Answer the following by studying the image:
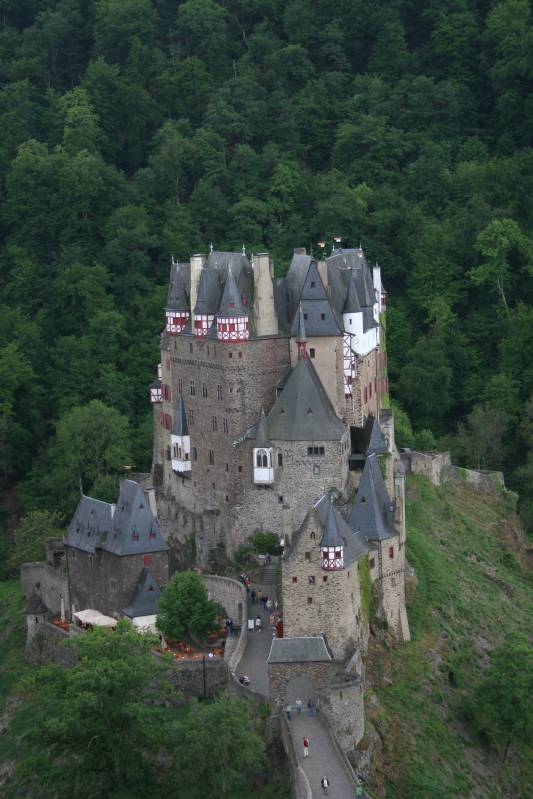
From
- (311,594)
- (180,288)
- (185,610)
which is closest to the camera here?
(311,594)

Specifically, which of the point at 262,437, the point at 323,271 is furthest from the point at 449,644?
the point at 323,271

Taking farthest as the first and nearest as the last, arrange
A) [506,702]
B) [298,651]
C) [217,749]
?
[506,702], [298,651], [217,749]

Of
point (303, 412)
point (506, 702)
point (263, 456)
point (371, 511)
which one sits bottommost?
point (506, 702)

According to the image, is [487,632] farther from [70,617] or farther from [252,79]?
[252,79]

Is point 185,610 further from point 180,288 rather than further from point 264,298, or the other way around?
point 180,288


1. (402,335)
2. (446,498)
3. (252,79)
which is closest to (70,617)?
(446,498)

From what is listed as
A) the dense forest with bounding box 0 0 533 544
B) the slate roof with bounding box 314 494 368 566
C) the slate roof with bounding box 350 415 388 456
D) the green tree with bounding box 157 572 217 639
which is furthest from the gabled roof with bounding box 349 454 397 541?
the dense forest with bounding box 0 0 533 544

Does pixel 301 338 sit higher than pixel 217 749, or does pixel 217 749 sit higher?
pixel 301 338
